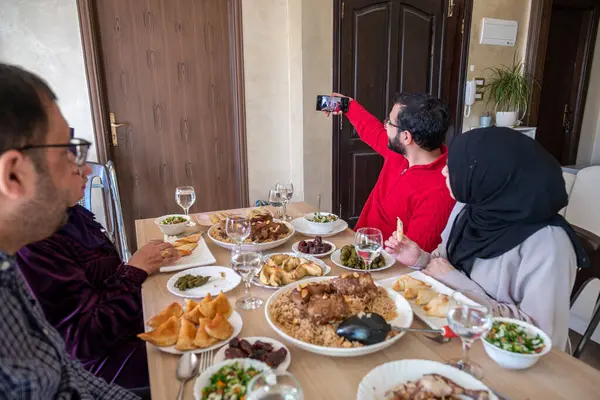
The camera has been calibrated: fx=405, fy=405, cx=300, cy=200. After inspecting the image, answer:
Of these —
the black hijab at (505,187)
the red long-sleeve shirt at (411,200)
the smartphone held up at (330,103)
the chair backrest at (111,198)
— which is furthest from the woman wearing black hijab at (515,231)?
the chair backrest at (111,198)

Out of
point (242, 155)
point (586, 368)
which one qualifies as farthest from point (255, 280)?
point (242, 155)

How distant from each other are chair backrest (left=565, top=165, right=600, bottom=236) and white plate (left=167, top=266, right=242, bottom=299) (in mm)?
2062

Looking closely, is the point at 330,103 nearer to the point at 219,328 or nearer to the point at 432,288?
the point at 432,288

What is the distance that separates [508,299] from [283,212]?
45.2 inches

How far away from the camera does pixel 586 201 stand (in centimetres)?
230

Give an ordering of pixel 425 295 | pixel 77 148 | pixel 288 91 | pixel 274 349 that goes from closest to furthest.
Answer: pixel 77 148 → pixel 274 349 → pixel 425 295 → pixel 288 91

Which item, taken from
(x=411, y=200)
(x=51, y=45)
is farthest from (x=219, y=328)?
(x=51, y=45)

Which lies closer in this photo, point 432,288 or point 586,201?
point 432,288

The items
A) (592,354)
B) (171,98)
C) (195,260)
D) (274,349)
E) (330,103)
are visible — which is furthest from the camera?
(171,98)

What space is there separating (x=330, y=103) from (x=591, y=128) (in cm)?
505

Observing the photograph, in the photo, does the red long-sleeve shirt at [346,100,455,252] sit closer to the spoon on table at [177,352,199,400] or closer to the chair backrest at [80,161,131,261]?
the spoon on table at [177,352,199,400]

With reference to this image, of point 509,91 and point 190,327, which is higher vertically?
point 509,91

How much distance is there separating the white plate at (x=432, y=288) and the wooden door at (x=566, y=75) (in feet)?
16.1

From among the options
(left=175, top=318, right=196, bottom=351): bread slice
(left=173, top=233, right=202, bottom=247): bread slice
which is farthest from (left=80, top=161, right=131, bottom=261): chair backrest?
(left=175, top=318, right=196, bottom=351): bread slice
